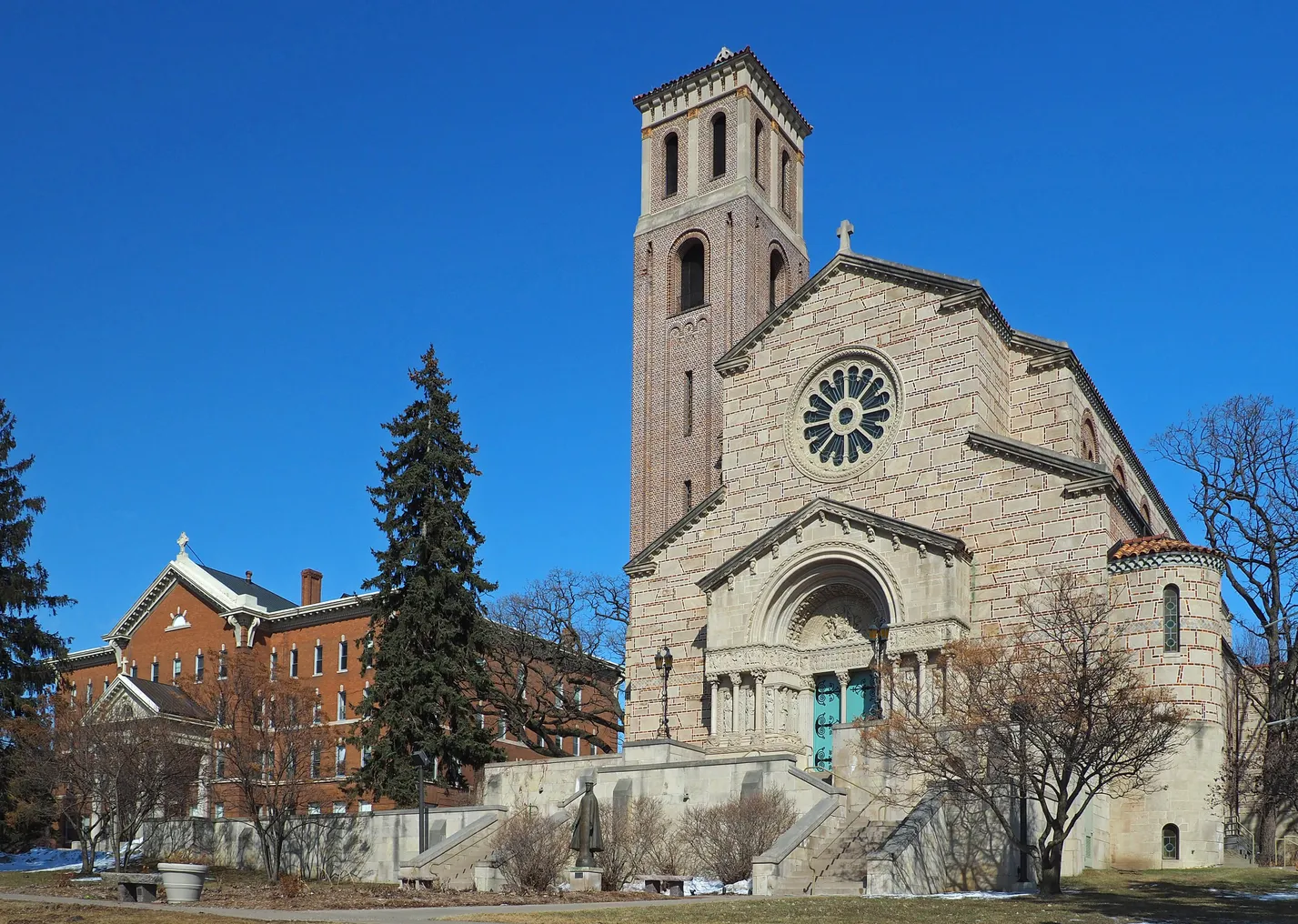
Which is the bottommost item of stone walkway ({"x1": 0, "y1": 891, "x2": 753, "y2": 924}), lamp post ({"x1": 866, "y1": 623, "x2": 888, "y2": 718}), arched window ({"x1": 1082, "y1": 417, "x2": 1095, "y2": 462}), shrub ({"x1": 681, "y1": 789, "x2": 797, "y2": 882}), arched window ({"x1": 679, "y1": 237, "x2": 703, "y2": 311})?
stone walkway ({"x1": 0, "y1": 891, "x2": 753, "y2": 924})

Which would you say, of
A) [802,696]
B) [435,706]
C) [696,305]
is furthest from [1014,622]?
[696,305]

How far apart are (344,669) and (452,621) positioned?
18857 mm

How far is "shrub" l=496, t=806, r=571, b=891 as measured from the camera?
28.6 meters

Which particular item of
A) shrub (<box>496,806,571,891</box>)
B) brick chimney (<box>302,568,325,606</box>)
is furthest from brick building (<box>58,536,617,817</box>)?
shrub (<box>496,806,571,891</box>)

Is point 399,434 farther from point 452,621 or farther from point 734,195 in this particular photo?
point 734,195

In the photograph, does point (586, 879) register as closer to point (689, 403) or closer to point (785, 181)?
point (689, 403)

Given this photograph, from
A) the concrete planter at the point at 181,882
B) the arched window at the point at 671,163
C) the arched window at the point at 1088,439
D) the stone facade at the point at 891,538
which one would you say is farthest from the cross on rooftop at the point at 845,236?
the concrete planter at the point at 181,882

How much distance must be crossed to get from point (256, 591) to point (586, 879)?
4162 cm

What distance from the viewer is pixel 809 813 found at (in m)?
28.6

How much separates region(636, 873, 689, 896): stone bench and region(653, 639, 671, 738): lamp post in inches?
433

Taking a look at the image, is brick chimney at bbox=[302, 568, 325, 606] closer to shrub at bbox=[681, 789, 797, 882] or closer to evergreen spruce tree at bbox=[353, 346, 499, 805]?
evergreen spruce tree at bbox=[353, 346, 499, 805]

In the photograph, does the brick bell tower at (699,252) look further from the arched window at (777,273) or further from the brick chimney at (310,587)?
the brick chimney at (310,587)

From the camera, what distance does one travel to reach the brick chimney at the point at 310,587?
6444 centimetres

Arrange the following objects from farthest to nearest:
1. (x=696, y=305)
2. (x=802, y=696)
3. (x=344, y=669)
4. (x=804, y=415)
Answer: (x=344, y=669)
(x=696, y=305)
(x=804, y=415)
(x=802, y=696)
